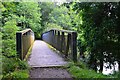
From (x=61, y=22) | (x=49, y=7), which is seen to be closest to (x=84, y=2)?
(x=61, y=22)

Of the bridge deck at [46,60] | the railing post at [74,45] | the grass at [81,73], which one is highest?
the railing post at [74,45]

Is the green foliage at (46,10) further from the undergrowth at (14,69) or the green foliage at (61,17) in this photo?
the undergrowth at (14,69)

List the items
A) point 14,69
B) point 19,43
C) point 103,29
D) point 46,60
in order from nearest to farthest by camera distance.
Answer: point 14,69 < point 19,43 < point 103,29 < point 46,60

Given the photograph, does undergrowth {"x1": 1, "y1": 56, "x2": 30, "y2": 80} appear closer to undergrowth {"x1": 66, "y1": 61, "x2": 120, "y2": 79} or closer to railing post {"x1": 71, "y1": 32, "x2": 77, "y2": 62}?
undergrowth {"x1": 66, "y1": 61, "x2": 120, "y2": 79}

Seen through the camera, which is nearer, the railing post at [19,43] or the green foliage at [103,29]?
the railing post at [19,43]

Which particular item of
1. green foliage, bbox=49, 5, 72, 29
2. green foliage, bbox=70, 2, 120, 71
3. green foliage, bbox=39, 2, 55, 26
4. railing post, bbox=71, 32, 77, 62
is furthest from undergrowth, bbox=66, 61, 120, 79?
green foliage, bbox=39, 2, 55, 26

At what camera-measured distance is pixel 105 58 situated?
5.95m

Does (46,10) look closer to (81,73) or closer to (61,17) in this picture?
(61,17)

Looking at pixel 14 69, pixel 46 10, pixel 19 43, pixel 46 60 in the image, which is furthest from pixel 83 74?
pixel 46 10

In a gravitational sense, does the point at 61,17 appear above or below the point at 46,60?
above

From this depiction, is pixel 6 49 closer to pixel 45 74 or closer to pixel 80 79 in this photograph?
pixel 45 74

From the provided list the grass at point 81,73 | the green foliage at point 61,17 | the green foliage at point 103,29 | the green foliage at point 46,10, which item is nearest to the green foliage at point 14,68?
the grass at point 81,73

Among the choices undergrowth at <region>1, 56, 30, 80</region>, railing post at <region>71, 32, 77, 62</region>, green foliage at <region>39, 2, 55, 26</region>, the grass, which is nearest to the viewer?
undergrowth at <region>1, 56, 30, 80</region>

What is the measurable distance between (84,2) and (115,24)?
3.19 ft
